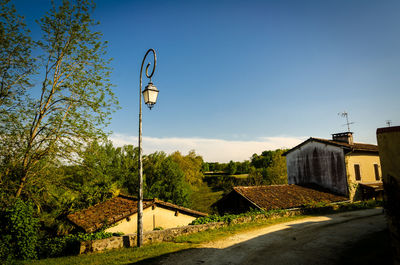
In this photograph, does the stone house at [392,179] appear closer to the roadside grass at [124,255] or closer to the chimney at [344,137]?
the roadside grass at [124,255]

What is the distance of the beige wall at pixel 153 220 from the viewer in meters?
15.0

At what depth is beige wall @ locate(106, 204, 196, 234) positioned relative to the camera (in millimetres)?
15042

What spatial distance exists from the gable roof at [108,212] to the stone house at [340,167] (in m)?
15.5

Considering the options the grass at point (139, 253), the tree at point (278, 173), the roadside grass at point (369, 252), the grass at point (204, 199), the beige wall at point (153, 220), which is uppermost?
the tree at point (278, 173)

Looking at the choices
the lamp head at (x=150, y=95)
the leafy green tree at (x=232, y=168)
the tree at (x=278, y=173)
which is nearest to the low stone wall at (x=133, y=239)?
the lamp head at (x=150, y=95)

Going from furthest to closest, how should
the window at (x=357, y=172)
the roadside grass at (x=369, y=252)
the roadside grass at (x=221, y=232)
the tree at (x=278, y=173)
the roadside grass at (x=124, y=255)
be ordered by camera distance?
the tree at (x=278, y=173), the window at (x=357, y=172), the roadside grass at (x=221, y=232), the roadside grass at (x=124, y=255), the roadside grass at (x=369, y=252)

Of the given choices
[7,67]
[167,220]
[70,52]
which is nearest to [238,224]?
[167,220]

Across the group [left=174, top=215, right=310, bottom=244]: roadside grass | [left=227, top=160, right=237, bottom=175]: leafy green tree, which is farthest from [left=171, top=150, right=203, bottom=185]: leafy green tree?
[left=227, top=160, right=237, bottom=175]: leafy green tree

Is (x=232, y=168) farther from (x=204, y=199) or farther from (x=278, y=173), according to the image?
(x=278, y=173)

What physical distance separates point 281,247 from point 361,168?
69.2ft

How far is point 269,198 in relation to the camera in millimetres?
19141

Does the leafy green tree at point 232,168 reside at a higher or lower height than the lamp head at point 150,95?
lower

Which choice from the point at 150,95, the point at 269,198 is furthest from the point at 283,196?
the point at 150,95

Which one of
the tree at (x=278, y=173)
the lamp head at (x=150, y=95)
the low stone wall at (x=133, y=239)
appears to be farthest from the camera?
the tree at (x=278, y=173)
